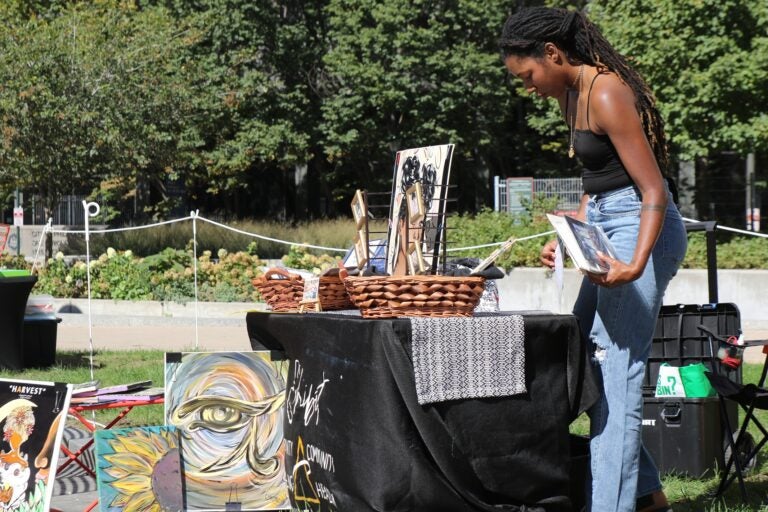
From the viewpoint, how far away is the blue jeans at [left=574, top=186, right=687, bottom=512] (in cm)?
388

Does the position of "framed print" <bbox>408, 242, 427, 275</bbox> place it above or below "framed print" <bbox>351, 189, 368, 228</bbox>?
below

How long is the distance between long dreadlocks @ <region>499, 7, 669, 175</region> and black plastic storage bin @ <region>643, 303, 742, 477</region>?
1851 mm

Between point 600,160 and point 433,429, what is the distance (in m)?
1.17

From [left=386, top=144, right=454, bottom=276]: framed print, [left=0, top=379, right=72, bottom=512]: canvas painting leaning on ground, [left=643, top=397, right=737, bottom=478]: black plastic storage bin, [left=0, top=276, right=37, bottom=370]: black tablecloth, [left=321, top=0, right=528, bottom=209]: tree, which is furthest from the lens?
[left=321, top=0, right=528, bottom=209]: tree

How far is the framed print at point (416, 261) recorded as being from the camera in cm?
408

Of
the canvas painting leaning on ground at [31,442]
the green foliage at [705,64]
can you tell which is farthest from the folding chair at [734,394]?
the green foliage at [705,64]

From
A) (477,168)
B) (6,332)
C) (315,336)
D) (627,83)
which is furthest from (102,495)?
(477,168)

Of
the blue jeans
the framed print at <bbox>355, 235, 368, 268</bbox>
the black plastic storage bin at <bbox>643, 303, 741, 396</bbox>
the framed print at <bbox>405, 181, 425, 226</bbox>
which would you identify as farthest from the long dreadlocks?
the black plastic storage bin at <bbox>643, 303, 741, 396</bbox>

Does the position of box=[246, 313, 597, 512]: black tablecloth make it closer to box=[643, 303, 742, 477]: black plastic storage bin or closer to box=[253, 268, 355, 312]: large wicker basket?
box=[253, 268, 355, 312]: large wicker basket

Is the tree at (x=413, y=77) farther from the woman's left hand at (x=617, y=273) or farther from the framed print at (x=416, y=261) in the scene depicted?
the woman's left hand at (x=617, y=273)

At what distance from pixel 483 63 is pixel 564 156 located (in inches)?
200

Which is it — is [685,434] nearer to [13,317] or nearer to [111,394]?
[111,394]

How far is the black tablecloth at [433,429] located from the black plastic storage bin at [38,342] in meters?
6.30

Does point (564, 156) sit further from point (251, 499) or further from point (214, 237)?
point (251, 499)
